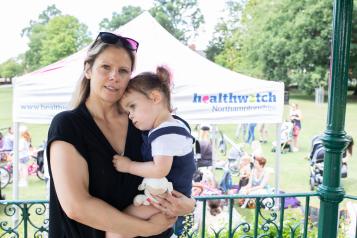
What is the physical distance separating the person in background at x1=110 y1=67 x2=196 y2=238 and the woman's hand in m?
0.03

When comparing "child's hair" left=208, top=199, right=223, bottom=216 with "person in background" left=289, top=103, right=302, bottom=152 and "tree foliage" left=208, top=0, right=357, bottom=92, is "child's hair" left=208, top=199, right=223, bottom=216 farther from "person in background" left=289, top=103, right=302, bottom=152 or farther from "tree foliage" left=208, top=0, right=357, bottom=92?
"tree foliage" left=208, top=0, right=357, bottom=92

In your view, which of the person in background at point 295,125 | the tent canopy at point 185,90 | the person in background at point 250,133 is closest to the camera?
the tent canopy at point 185,90

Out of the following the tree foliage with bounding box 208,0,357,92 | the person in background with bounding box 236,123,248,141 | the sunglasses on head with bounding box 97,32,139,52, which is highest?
the tree foliage with bounding box 208,0,357,92

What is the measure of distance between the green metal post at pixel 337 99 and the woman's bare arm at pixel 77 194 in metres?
1.22

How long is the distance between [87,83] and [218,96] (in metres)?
3.83

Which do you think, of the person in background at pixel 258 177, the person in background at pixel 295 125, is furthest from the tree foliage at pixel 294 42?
the person in background at pixel 258 177

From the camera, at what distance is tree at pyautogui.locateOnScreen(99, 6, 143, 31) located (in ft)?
240

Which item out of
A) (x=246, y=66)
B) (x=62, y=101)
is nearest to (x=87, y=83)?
(x=62, y=101)

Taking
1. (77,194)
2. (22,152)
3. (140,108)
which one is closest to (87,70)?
(140,108)

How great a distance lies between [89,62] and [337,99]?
128cm

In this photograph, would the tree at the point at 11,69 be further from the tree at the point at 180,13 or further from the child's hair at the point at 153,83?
the child's hair at the point at 153,83

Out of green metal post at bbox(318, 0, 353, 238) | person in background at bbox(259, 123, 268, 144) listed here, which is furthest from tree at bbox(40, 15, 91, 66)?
green metal post at bbox(318, 0, 353, 238)

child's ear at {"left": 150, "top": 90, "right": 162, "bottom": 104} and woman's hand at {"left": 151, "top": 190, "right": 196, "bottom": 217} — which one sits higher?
child's ear at {"left": 150, "top": 90, "right": 162, "bottom": 104}

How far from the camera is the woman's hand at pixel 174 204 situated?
1.58 meters
